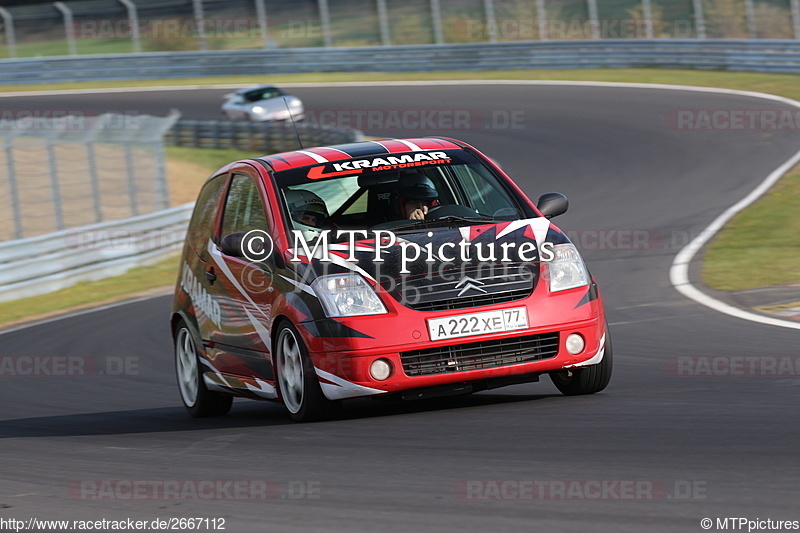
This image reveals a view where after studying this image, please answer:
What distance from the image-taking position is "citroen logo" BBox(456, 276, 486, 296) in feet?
21.5

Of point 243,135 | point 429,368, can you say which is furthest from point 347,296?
point 243,135

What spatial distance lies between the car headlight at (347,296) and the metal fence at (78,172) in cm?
1255

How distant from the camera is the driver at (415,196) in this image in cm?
755

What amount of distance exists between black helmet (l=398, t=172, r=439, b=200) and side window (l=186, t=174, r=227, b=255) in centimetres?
138

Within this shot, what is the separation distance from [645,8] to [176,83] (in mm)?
15648

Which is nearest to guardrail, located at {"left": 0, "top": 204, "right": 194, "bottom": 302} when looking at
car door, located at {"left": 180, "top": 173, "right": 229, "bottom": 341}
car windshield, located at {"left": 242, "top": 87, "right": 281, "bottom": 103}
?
car door, located at {"left": 180, "top": 173, "right": 229, "bottom": 341}

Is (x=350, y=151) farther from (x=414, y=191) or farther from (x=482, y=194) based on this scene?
(x=482, y=194)

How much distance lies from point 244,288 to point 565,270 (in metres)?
1.92

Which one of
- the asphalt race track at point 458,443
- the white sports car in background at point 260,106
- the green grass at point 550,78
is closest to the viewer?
the asphalt race track at point 458,443

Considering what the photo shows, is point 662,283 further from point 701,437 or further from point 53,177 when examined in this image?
point 53,177

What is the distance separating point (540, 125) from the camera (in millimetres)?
27062

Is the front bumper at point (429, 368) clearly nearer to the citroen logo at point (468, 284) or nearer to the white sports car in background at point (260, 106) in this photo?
the citroen logo at point (468, 284)

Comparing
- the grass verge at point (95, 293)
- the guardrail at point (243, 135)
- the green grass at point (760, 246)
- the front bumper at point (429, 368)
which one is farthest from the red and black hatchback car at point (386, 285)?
the guardrail at point (243, 135)

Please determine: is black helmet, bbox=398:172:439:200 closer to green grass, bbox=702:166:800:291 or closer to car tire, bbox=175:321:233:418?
car tire, bbox=175:321:233:418
